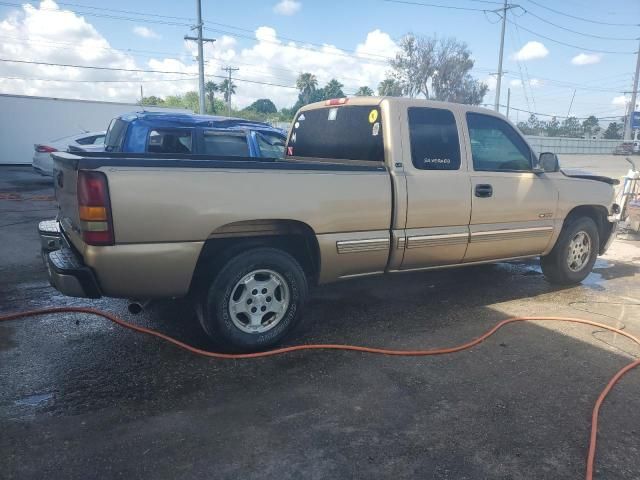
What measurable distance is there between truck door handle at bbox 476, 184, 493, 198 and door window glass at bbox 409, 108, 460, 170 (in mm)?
301

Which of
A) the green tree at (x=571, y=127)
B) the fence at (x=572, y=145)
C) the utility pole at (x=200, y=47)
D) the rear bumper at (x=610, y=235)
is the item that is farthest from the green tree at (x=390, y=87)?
the rear bumper at (x=610, y=235)

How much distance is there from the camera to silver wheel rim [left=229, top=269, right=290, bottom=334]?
12.0ft

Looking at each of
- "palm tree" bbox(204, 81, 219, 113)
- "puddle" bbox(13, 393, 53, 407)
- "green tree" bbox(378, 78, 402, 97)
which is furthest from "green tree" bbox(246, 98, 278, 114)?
"puddle" bbox(13, 393, 53, 407)

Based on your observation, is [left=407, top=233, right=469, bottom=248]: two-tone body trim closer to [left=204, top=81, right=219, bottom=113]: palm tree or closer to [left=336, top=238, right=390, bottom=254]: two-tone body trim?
[left=336, top=238, right=390, bottom=254]: two-tone body trim

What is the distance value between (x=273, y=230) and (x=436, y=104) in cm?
201

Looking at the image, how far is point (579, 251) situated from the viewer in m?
5.73

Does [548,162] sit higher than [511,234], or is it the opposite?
[548,162]

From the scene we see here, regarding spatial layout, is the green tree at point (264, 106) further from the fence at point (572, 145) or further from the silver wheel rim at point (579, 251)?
the silver wheel rim at point (579, 251)

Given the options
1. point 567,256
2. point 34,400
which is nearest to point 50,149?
point 34,400

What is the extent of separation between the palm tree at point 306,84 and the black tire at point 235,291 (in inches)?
3213

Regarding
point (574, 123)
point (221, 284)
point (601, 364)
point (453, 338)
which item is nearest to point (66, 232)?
point (221, 284)

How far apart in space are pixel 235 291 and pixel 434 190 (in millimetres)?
1935

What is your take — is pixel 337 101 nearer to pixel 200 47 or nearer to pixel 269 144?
pixel 269 144

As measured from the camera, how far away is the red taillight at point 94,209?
297cm
